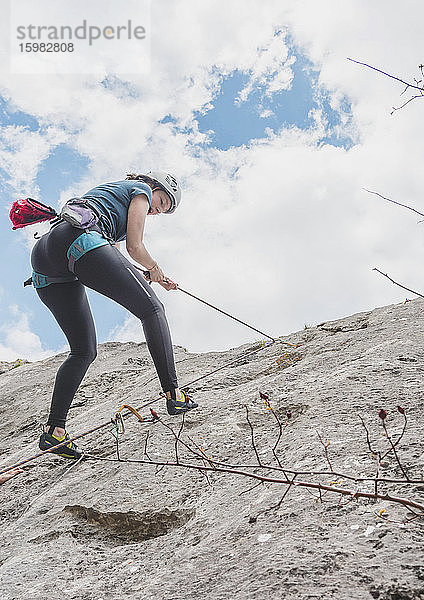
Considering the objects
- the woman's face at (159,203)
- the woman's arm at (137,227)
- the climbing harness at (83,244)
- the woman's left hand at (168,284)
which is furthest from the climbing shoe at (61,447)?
the woman's face at (159,203)

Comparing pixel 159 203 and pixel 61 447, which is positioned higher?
pixel 159 203

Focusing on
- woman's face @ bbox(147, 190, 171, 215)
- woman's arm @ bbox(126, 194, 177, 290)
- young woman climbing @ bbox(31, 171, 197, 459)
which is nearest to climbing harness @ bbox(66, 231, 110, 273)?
young woman climbing @ bbox(31, 171, 197, 459)

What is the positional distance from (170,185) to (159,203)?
7.4 inches

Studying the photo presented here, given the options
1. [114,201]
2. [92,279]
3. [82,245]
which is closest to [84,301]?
[92,279]

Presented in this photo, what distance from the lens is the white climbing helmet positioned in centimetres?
439

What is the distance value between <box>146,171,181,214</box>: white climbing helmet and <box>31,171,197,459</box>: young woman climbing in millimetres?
Answer: 252

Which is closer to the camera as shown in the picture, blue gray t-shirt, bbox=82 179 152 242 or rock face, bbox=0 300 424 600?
rock face, bbox=0 300 424 600

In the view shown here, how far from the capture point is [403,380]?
3.10 meters

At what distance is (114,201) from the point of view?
398 cm

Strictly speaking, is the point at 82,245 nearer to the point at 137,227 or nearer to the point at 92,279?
the point at 92,279

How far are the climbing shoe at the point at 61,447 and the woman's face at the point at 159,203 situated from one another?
6.63 feet

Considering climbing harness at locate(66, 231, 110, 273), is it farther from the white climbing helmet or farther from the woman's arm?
the white climbing helmet

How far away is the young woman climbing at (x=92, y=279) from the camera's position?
3.64 m

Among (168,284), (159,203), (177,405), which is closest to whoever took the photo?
(177,405)
